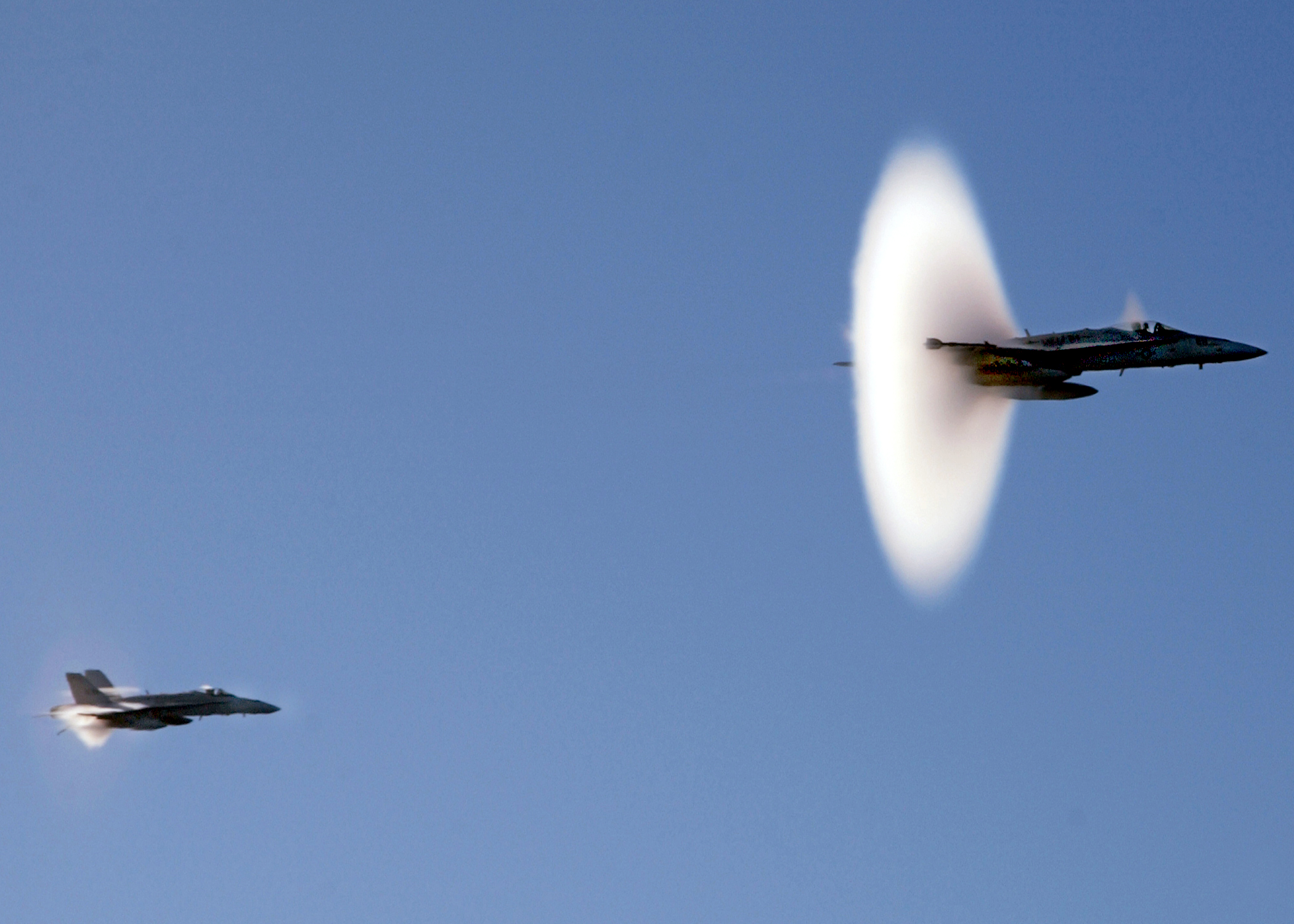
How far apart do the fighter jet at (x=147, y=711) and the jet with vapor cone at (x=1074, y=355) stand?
74.3 m

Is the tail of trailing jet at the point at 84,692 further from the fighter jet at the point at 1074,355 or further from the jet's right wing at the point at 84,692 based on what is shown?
the fighter jet at the point at 1074,355

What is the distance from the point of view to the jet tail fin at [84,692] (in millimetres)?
177000

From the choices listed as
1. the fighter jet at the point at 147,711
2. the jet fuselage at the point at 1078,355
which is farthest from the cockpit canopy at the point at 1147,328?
the fighter jet at the point at 147,711

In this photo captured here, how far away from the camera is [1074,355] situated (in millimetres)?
→ 124812

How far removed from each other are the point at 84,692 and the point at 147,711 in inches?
306

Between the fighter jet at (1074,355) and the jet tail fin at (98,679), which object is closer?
the fighter jet at (1074,355)

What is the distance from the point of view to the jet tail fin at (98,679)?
180m

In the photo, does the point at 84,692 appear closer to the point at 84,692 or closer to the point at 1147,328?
the point at 84,692

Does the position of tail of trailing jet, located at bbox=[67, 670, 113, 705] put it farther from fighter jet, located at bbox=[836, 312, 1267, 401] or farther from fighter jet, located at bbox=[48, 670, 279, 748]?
fighter jet, located at bbox=[836, 312, 1267, 401]

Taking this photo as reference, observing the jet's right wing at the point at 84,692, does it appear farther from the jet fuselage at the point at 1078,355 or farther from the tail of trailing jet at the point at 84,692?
the jet fuselage at the point at 1078,355

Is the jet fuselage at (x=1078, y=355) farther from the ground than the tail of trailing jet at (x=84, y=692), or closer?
farther from the ground

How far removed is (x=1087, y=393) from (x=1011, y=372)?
4600 millimetres

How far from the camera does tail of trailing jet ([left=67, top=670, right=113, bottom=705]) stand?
6969 inches

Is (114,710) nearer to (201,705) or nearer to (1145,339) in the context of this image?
(201,705)
